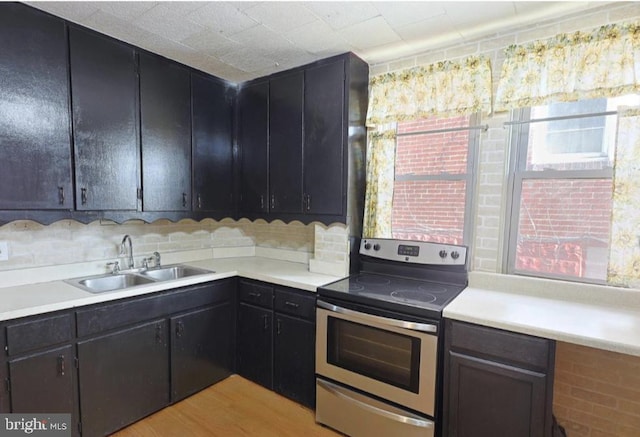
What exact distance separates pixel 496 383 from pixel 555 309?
0.52 meters

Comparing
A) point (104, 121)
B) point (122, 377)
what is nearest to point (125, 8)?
point (104, 121)

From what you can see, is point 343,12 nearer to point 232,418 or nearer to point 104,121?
point 104,121

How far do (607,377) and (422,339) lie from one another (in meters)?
1.07

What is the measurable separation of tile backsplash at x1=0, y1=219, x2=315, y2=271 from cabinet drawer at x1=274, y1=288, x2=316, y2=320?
0.68m

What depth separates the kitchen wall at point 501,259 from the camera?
1.74m

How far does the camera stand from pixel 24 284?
203 centimetres

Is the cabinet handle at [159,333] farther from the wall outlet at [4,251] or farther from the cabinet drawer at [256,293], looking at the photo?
the wall outlet at [4,251]

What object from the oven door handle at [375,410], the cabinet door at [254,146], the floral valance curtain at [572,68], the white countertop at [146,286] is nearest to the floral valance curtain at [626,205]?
the floral valance curtain at [572,68]

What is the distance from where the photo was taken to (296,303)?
2.26 metres

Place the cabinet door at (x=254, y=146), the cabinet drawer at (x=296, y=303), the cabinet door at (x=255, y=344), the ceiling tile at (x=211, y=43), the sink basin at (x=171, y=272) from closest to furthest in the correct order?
the ceiling tile at (x=211, y=43), the cabinet drawer at (x=296, y=303), the cabinet door at (x=255, y=344), the sink basin at (x=171, y=272), the cabinet door at (x=254, y=146)

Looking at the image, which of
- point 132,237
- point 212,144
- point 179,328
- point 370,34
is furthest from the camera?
point 212,144

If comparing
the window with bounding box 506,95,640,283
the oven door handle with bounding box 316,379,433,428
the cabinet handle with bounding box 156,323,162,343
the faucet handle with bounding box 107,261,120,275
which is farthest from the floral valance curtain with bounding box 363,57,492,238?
the faucet handle with bounding box 107,261,120,275

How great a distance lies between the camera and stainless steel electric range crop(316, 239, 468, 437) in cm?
172

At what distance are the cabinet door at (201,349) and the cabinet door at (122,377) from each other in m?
0.07
